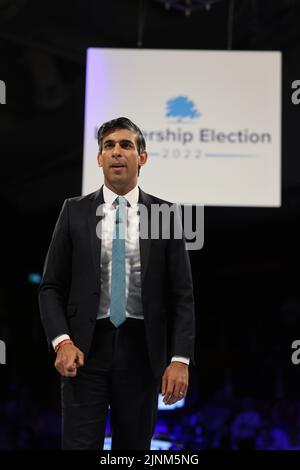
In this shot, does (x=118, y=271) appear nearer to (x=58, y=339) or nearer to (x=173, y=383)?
(x=58, y=339)

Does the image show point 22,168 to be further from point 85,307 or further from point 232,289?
point 85,307

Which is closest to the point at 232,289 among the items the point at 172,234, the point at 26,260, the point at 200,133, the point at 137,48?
the point at 200,133

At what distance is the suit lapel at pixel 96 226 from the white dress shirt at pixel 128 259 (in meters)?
0.02

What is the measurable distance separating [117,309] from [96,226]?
31 cm

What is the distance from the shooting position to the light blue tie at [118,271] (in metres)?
2.12

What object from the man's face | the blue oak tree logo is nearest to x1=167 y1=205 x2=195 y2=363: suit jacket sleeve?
the man's face

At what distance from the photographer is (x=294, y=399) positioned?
498 cm

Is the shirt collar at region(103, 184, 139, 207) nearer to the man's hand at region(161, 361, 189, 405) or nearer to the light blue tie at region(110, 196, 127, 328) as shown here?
the light blue tie at region(110, 196, 127, 328)

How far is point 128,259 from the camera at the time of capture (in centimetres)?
221

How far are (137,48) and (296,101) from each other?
1329mm

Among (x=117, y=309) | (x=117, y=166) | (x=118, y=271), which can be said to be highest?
(x=117, y=166)

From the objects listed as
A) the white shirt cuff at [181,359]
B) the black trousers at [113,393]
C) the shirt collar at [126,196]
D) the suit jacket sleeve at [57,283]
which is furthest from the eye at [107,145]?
the white shirt cuff at [181,359]

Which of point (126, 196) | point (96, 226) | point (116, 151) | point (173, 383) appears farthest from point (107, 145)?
point (173, 383)

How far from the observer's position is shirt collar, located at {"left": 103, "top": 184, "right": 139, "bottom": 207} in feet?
7.54
